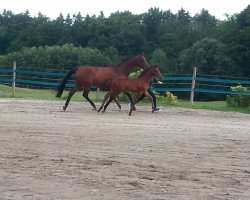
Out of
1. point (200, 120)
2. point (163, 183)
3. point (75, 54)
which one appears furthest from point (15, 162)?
point (75, 54)

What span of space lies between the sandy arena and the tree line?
136 ft

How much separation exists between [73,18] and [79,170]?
272 feet

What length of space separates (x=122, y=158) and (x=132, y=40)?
226 ft

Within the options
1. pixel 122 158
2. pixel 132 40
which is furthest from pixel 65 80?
pixel 132 40

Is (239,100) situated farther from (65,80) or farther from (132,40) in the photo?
(132,40)

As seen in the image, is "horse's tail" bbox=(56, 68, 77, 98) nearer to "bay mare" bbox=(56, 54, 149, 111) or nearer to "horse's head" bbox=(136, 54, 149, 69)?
"bay mare" bbox=(56, 54, 149, 111)

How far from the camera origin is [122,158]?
755 cm

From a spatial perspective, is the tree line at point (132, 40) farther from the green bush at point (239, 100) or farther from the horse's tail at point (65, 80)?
the horse's tail at point (65, 80)

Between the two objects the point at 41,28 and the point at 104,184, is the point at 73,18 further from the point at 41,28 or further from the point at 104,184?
the point at 104,184

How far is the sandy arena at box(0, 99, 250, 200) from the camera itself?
5.75 meters

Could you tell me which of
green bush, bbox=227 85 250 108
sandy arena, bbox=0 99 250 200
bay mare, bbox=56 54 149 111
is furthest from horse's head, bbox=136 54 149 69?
green bush, bbox=227 85 250 108

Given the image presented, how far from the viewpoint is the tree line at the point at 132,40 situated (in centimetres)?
5466

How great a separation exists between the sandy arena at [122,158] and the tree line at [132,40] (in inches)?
1632

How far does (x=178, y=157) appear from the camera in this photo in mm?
7703
